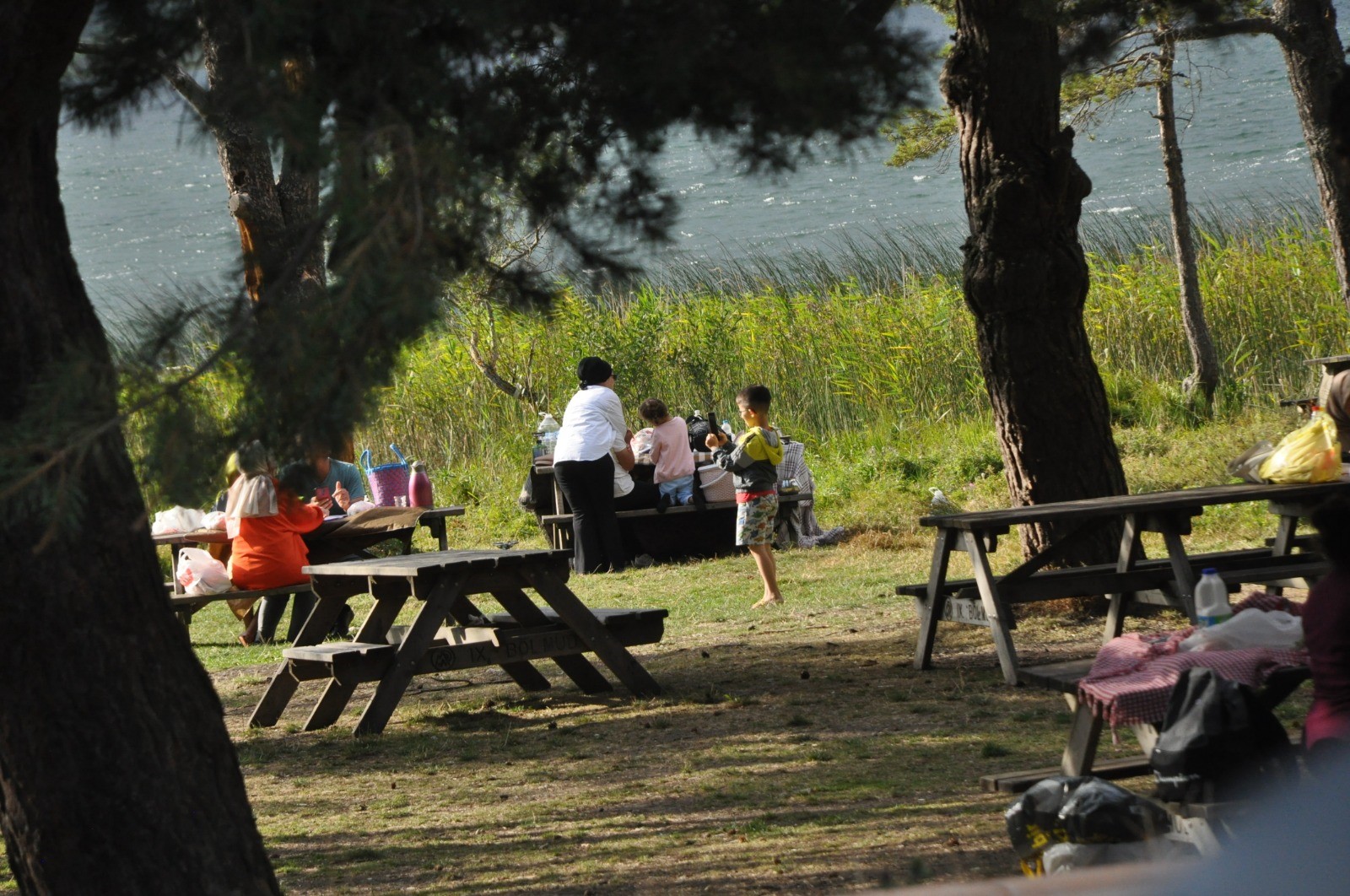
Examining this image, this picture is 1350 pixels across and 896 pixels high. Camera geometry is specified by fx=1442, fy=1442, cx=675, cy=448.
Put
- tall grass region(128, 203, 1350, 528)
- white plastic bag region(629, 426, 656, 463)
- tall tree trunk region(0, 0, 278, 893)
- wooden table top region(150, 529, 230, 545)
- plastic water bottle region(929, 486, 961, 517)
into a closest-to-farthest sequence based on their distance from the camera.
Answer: tall tree trunk region(0, 0, 278, 893) < wooden table top region(150, 529, 230, 545) < plastic water bottle region(929, 486, 961, 517) < white plastic bag region(629, 426, 656, 463) < tall grass region(128, 203, 1350, 528)

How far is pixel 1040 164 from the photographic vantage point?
7.86m

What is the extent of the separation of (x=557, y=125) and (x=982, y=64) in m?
5.12

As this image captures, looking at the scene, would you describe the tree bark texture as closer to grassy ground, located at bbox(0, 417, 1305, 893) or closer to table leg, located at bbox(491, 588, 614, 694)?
grassy ground, located at bbox(0, 417, 1305, 893)

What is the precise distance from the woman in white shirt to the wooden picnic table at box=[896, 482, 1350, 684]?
521cm

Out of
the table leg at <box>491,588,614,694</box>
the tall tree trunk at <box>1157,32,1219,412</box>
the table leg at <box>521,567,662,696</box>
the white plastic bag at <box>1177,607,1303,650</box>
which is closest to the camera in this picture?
the white plastic bag at <box>1177,607,1303,650</box>

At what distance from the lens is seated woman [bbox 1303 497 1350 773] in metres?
3.59

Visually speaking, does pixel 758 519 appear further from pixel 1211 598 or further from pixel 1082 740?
pixel 1082 740

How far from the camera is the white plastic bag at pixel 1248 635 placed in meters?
4.11

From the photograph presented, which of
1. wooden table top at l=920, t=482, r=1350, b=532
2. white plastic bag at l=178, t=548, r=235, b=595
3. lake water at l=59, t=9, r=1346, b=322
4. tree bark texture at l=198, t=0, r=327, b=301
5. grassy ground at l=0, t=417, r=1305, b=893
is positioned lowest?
grassy ground at l=0, t=417, r=1305, b=893

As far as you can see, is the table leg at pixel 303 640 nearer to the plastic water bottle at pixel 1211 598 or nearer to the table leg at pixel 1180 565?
the table leg at pixel 1180 565

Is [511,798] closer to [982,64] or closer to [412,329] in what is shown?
[412,329]

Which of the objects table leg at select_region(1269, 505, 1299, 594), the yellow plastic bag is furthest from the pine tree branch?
table leg at select_region(1269, 505, 1299, 594)

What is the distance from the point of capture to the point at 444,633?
7395mm

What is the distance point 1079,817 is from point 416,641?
3767 millimetres
